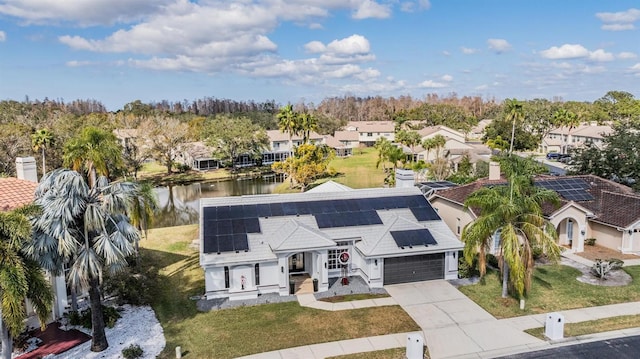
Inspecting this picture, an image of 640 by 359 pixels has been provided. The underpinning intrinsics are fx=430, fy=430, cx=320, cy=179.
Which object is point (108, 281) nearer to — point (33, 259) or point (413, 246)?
point (33, 259)

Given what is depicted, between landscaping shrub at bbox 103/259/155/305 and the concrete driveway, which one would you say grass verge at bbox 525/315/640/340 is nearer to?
the concrete driveway

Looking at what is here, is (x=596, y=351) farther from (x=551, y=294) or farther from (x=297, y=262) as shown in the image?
(x=297, y=262)

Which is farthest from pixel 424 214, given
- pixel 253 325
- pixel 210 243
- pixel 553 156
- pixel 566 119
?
pixel 566 119

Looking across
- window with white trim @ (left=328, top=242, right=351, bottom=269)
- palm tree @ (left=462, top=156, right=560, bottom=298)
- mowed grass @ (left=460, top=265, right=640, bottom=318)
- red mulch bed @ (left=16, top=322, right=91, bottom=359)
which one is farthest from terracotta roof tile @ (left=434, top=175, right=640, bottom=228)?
red mulch bed @ (left=16, top=322, right=91, bottom=359)

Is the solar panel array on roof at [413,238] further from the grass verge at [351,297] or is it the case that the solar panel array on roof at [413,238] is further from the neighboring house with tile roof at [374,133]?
the neighboring house with tile roof at [374,133]

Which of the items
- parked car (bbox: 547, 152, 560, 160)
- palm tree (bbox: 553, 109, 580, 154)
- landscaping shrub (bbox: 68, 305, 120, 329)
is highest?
palm tree (bbox: 553, 109, 580, 154)
